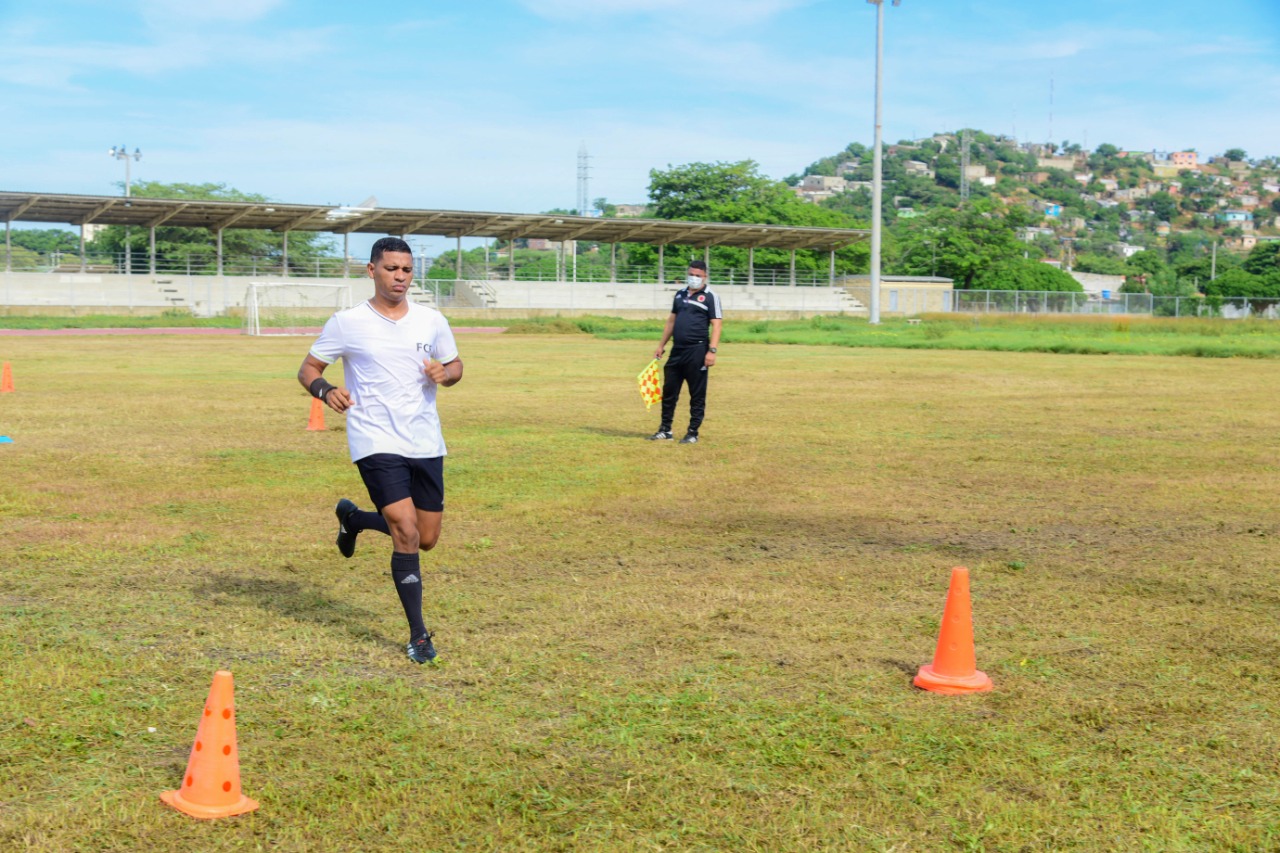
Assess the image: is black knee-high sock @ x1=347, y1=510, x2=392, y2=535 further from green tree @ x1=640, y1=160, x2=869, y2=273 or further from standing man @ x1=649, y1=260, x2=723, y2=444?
green tree @ x1=640, y1=160, x2=869, y2=273

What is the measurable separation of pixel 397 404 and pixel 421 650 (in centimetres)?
117

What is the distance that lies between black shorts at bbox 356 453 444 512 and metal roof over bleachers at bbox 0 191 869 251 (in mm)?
52573

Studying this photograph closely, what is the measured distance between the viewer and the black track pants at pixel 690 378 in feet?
47.5

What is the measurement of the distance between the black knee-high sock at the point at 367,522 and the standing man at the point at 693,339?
7.71m

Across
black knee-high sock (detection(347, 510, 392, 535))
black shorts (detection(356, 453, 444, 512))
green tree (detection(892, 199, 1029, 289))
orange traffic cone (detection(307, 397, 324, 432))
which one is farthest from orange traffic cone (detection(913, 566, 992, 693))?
green tree (detection(892, 199, 1029, 289))

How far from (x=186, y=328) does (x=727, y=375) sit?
102 ft

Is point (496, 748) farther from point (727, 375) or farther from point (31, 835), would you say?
point (727, 375)

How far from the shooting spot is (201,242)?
276 feet

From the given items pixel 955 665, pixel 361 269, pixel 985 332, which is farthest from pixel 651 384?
pixel 361 269

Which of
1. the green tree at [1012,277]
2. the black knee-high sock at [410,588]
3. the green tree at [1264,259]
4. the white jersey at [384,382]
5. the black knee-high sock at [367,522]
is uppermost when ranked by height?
the green tree at [1264,259]

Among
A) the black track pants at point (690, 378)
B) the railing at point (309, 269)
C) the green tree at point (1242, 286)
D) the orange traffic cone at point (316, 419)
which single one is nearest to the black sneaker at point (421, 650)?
the black track pants at point (690, 378)

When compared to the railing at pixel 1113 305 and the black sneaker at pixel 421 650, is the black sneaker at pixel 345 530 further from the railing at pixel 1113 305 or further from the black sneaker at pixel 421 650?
the railing at pixel 1113 305

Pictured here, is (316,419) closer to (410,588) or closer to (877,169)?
(410,588)

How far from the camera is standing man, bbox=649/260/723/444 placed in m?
14.4
